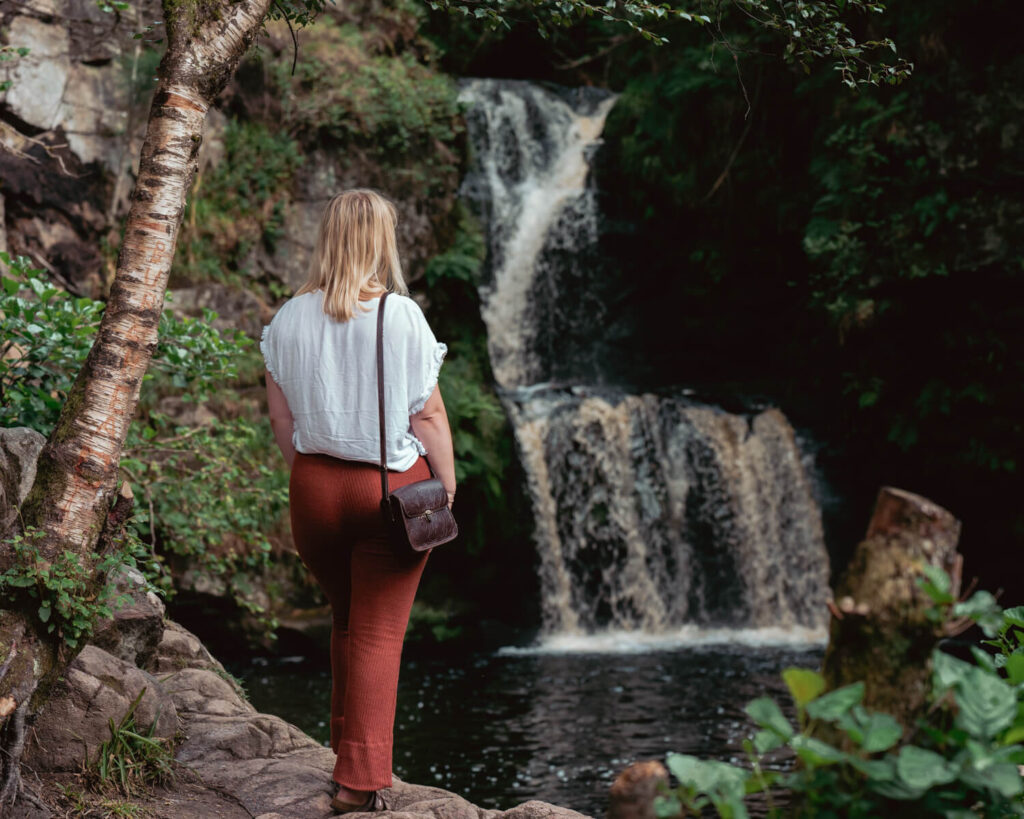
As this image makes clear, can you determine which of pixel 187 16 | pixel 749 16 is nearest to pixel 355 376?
pixel 187 16

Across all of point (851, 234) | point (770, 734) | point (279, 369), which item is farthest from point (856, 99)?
point (770, 734)

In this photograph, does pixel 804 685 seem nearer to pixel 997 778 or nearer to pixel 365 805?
pixel 997 778

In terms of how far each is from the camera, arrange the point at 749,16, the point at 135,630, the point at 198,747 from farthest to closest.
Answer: the point at 135,630 → the point at 749,16 → the point at 198,747

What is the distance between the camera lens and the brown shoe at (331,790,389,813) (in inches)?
128

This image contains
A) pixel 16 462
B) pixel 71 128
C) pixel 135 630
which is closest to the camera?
pixel 16 462

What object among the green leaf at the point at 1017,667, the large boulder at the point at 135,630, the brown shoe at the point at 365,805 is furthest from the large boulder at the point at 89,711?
the green leaf at the point at 1017,667

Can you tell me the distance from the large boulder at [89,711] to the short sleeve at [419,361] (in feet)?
5.08

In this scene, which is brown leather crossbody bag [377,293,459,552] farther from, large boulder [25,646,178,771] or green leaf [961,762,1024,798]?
green leaf [961,762,1024,798]

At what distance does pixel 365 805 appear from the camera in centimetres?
327

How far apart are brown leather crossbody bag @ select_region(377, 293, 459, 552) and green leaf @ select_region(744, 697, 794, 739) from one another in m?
1.55

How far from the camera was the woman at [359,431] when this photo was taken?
10.3 ft

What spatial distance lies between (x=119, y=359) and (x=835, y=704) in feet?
7.53

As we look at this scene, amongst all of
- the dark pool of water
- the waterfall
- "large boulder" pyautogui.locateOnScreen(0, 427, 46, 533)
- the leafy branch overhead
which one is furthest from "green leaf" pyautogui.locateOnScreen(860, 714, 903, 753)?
the waterfall

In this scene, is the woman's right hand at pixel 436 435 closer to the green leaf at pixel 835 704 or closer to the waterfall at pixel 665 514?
the green leaf at pixel 835 704
